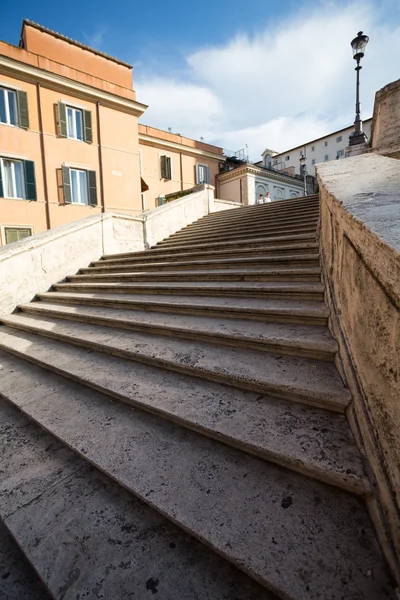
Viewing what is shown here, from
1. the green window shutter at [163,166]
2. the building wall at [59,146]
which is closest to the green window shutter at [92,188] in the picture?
the building wall at [59,146]

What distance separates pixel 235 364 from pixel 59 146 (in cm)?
1443

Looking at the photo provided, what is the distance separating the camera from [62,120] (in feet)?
41.5

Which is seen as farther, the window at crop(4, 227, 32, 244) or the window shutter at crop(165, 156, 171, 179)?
the window shutter at crop(165, 156, 171, 179)

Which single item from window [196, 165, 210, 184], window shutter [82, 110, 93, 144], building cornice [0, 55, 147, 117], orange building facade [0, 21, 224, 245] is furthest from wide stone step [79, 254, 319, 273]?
window [196, 165, 210, 184]

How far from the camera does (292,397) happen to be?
186 centimetres

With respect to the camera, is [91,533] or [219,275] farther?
[219,275]

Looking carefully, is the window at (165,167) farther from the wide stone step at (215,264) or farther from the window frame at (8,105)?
the wide stone step at (215,264)

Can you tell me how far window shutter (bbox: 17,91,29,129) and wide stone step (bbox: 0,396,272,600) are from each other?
13924 millimetres

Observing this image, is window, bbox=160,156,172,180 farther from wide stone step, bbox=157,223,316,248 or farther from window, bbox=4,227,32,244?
wide stone step, bbox=157,223,316,248

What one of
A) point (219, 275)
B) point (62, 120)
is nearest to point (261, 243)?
point (219, 275)

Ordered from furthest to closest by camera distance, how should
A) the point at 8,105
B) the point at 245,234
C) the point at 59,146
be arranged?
the point at 59,146 < the point at 8,105 < the point at 245,234

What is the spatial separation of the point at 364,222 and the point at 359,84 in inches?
396

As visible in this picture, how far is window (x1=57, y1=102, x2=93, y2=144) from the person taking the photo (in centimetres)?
→ 1268

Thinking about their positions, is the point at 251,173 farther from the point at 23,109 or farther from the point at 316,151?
the point at 316,151
